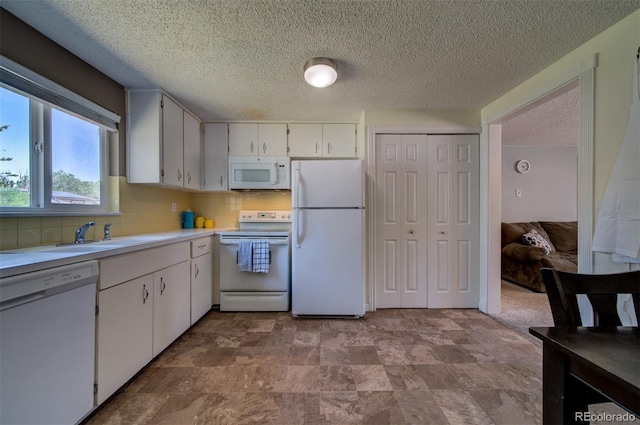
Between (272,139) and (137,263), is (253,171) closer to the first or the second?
(272,139)

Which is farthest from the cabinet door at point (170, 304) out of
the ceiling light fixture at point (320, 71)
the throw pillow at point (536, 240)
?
the throw pillow at point (536, 240)

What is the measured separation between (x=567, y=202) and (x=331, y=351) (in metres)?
5.18

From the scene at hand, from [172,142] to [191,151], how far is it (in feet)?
1.13

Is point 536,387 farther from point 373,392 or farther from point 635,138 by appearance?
point 635,138

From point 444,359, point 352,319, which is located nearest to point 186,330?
point 352,319

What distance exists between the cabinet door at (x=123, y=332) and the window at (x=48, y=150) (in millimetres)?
724

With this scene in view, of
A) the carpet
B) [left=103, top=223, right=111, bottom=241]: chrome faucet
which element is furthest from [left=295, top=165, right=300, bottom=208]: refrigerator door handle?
the carpet

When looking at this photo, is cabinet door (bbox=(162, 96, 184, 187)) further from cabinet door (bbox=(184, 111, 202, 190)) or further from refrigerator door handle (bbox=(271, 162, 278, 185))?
refrigerator door handle (bbox=(271, 162, 278, 185))

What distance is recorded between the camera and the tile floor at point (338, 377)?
1295 mm

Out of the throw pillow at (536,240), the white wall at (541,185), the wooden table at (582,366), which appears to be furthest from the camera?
the white wall at (541,185)

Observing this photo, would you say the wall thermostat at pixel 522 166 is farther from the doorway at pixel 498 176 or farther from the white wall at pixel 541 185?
the doorway at pixel 498 176

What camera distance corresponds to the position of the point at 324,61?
1735 millimetres

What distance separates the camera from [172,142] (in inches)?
93.9

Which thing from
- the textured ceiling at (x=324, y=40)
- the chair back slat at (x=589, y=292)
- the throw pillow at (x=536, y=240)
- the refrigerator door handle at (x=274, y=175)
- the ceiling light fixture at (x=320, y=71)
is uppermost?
the textured ceiling at (x=324, y=40)
